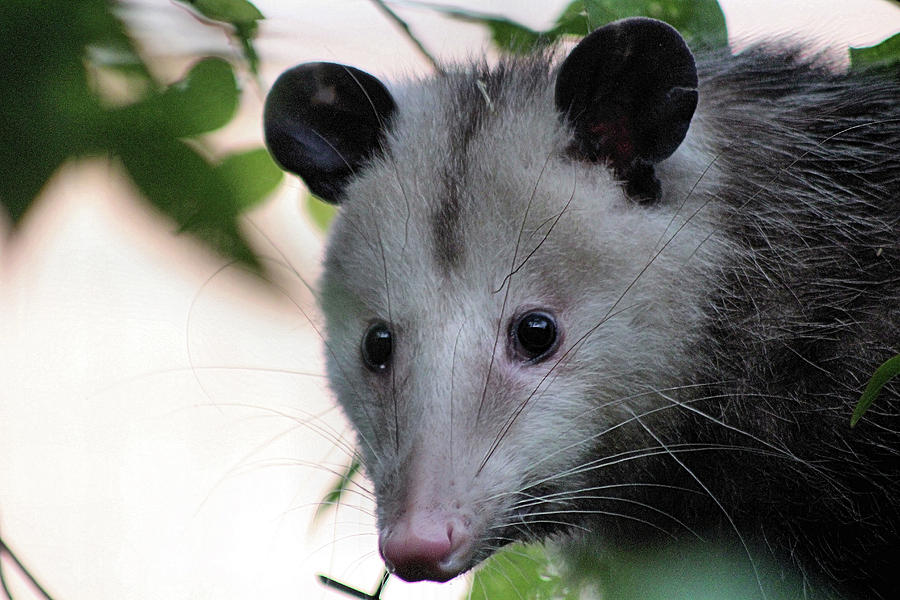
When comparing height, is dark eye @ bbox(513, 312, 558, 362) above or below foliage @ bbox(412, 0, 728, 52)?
below

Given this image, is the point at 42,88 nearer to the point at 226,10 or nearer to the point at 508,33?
the point at 226,10

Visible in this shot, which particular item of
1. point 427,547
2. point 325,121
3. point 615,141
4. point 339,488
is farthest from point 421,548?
point 325,121

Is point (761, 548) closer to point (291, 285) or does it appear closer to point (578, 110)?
point (578, 110)

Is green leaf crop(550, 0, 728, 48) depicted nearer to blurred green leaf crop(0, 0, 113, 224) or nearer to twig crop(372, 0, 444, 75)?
twig crop(372, 0, 444, 75)

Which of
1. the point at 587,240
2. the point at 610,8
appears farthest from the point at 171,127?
the point at 610,8

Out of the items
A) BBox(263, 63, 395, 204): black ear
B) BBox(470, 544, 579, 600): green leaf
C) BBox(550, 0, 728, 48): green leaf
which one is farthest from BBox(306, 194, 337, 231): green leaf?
BBox(470, 544, 579, 600): green leaf

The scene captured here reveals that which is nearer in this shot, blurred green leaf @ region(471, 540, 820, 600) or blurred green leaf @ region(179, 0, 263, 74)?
blurred green leaf @ region(179, 0, 263, 74)

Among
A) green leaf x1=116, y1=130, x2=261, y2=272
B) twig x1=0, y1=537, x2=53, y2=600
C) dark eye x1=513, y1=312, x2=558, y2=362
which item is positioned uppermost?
green leaf x1=116, y1=130, x2=261, y2=272

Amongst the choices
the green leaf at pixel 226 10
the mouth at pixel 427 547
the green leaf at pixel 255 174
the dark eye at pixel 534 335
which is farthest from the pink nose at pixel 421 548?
the green leaf at pixel 226 10

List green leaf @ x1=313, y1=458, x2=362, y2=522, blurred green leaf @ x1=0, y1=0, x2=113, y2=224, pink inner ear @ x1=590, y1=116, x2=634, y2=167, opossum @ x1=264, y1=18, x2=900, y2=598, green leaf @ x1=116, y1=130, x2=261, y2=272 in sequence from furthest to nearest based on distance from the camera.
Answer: green leaf @ x1=313, y1=458, x2=362, y2=522 → pink inner ear @ x1=590, y1=116, x2=634, y2=167 → opossum @ x1=264, y1=18, x2=900, y2=598 → green leaf @ x1=116, y1=130, x2=261, y2=272 → blurred green leaf @ x1=0, y1=0, x2=113, y2=224
